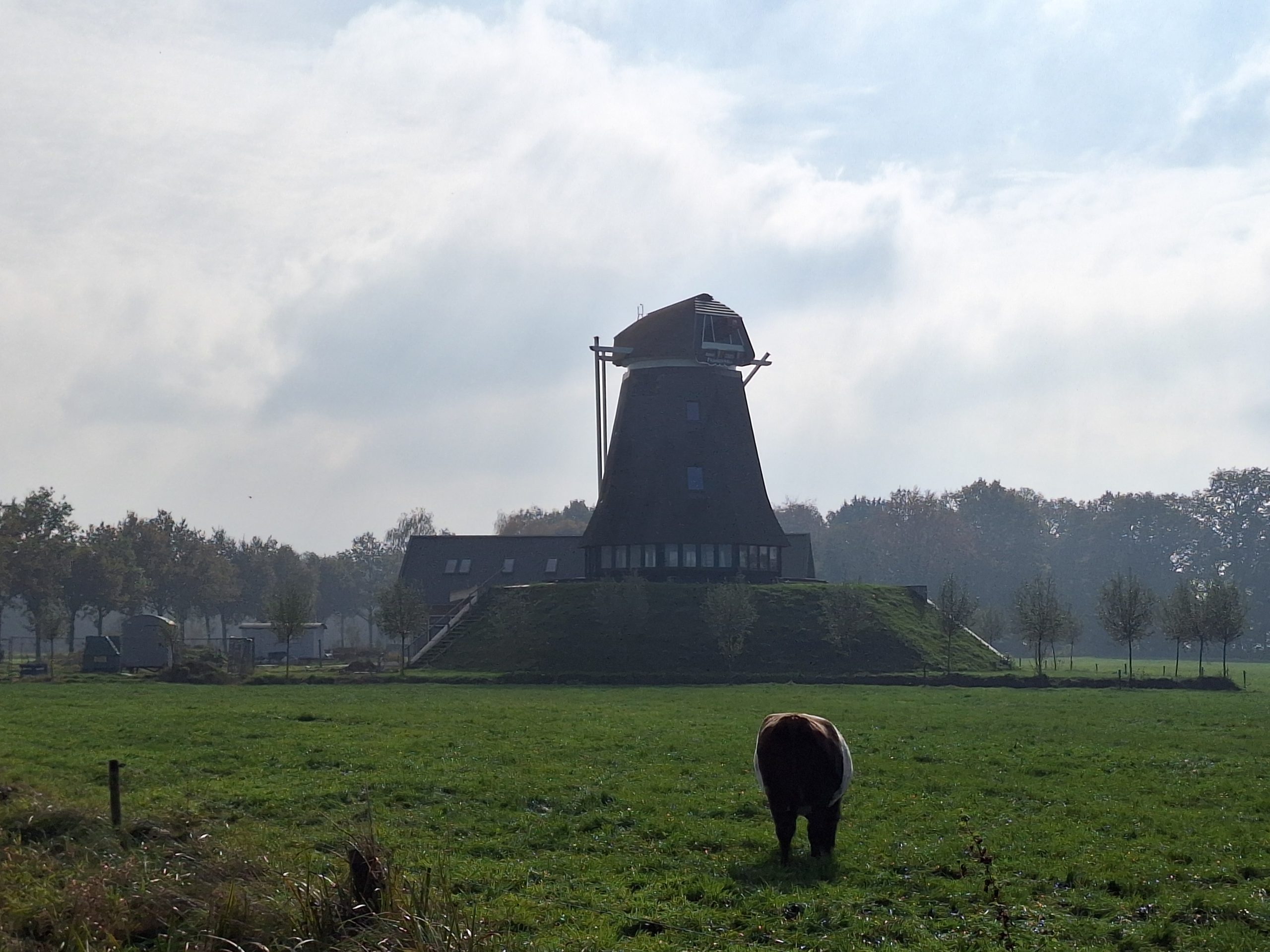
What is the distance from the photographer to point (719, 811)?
1708cm

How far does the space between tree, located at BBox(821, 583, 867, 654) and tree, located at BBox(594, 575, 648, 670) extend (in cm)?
867

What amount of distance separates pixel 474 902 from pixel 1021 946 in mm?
4849

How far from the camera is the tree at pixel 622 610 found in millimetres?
59938

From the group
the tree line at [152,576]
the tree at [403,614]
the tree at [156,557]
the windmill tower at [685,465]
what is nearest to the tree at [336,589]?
the tree line at [152,576]

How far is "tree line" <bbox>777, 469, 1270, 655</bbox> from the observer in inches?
5748

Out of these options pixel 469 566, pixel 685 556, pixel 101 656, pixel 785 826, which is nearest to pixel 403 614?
pixel 685 556

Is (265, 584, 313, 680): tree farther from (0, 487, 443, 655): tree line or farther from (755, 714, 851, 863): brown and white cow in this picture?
(755, 714, 851, 863): brown and white cow

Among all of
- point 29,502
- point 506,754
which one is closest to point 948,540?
point 29,502

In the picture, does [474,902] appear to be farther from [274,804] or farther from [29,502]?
[29,502]

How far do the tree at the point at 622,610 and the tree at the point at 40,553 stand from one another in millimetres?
36556

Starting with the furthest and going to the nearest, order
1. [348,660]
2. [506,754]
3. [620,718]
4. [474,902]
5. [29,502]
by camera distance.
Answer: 1. [29,502]
2. [348,660]
3. [620,718]
4. [506,754]
5. [474,902]

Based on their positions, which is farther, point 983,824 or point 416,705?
point 416,705

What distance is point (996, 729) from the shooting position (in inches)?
1116

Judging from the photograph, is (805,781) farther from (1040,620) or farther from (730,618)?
(1040,620)
